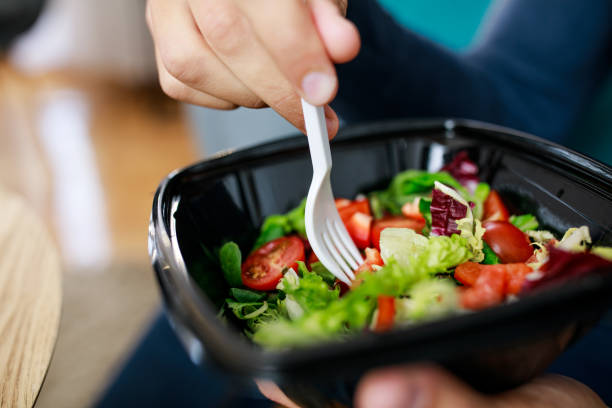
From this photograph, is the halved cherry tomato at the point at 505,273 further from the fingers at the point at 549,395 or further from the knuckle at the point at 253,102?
the knuckle at the point at 253,102

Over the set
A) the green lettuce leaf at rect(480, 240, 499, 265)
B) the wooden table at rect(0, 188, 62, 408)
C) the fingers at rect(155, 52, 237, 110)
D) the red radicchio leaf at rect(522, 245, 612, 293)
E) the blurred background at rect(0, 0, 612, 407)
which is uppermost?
the fingers at rect(155, 52, 237, 110)

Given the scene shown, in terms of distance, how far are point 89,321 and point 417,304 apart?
159cm

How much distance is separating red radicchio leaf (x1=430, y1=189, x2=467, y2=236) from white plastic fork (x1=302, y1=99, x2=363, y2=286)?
0.35ft

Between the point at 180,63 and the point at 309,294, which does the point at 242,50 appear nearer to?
the point at 180,63

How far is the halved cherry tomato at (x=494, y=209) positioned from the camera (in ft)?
2.31

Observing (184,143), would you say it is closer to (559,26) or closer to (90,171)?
(90,171)

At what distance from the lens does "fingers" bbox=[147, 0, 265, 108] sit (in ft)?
1.83

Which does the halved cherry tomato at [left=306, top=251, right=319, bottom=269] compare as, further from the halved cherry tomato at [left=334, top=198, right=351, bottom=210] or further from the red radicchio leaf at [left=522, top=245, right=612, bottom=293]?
the red radicchio leaf at [left=522, top=245, right=612, bottom=293]

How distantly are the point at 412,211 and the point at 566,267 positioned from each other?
28 cm

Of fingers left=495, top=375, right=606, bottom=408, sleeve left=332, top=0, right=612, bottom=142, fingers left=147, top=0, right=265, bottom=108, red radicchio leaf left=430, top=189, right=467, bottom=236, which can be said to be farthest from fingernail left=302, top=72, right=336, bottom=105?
sleeve left=332, top=0, right=612, bottom=142

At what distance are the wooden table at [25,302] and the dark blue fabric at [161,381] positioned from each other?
1.45 ft

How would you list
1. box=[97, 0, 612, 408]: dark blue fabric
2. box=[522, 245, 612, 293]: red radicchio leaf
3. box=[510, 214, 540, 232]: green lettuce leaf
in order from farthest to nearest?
box=[97, 0, 612, 408]: dark blue fabric
box=[510, 214, 540, 232]: green lettuce leaf
box=[522, 245, 612, 293]: red radicchio leaf

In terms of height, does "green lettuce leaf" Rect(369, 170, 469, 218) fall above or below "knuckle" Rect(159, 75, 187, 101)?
below

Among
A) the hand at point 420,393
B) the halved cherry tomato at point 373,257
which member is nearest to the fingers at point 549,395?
the hand at point 420,393
